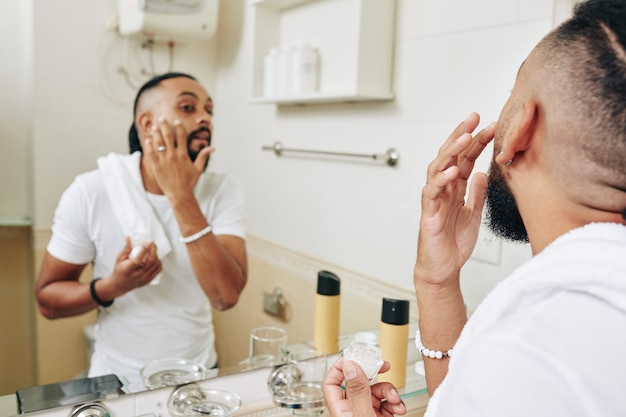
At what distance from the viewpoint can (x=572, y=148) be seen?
62 centimetres

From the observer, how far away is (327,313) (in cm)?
133

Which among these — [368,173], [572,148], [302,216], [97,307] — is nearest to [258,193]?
[302,216]

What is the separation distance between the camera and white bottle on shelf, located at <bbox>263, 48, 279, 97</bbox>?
131cm

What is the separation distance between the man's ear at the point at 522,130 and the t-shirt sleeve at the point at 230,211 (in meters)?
0.66

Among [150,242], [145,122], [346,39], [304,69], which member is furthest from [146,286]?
[346,39]

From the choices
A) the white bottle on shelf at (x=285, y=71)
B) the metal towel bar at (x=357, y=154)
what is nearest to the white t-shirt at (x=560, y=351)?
the metal towel bar at (x=357, y=154)

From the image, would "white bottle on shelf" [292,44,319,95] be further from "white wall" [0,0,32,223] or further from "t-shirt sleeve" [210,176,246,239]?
"white wall" [0,0,32,223]

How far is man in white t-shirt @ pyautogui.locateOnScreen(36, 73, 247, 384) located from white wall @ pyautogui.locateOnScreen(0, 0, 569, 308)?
4cm

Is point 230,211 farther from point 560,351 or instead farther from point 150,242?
point 560,351

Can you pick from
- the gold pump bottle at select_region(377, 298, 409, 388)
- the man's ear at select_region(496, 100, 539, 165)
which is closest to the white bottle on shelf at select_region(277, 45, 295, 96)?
the gold pump bottle at select_region(377, 298, 409, 388)

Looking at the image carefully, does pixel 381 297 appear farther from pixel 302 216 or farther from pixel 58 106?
pixel 58 106

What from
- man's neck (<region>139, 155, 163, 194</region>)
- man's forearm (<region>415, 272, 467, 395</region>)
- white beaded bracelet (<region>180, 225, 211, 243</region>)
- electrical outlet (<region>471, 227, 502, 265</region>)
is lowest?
man's forearm (<region>415, 272, 467, 395</region>)

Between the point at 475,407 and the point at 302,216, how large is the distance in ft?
2.91

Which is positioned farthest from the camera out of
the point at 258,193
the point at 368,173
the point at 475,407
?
the point at 368,173
